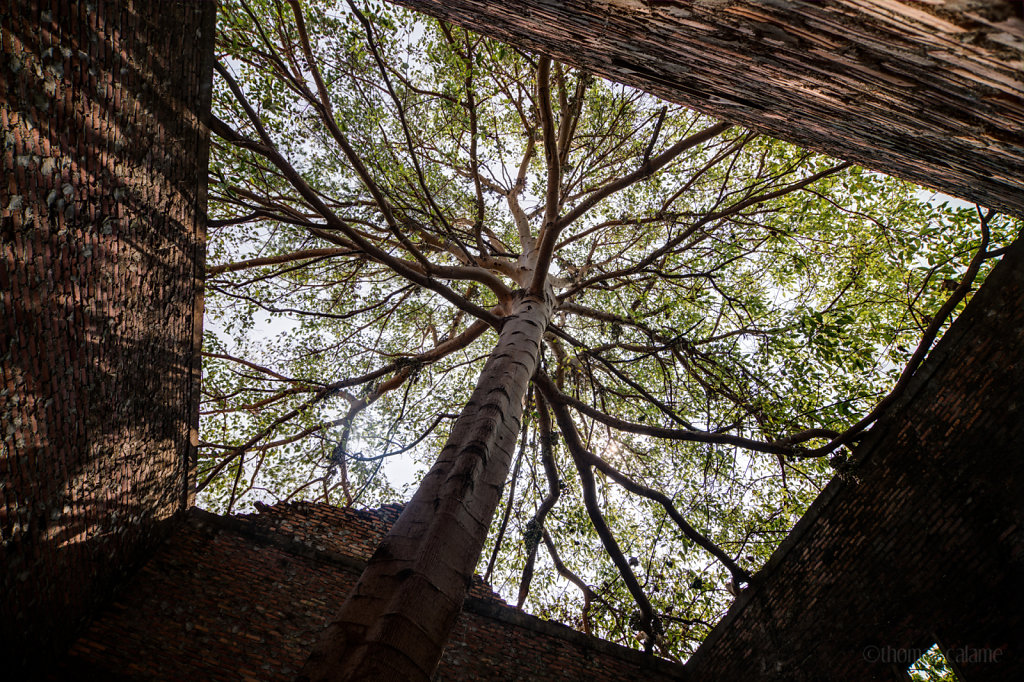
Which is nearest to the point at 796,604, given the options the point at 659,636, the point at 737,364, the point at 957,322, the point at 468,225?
the point at 659,636

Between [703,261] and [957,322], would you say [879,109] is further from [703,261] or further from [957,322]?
[703,261]

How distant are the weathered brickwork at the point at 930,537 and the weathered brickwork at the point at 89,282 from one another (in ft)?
20.1

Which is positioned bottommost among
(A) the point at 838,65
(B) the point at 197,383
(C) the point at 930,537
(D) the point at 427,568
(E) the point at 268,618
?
(E) the point at 268,618

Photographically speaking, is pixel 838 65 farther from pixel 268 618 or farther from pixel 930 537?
pixel 268 618

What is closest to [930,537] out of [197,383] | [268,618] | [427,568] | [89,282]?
[427,568]

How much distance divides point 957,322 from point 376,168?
22.0 feet

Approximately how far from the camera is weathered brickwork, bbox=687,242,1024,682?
342cm

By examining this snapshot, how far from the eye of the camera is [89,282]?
292cm

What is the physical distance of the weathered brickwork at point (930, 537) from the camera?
342 cm

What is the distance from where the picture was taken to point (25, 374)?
261 centimetres

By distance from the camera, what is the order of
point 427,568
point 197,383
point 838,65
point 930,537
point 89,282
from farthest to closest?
point 197,383
point 930,537
point 89,282
point 427,568
point 838,65

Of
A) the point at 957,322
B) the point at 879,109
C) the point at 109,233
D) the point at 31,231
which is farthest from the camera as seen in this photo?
the point at 957,322

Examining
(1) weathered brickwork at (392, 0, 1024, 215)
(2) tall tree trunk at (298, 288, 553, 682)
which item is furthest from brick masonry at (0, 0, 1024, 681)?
(2) tall tree trunk at (298, 288, 553, 682)

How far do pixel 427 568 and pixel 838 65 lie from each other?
259cm
